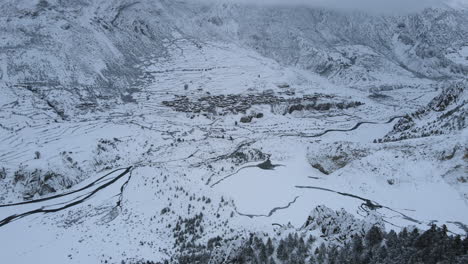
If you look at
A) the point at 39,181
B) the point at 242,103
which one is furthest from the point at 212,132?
the point at 39,181

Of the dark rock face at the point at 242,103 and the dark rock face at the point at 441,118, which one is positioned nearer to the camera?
the dark rock face at the point at 441,118

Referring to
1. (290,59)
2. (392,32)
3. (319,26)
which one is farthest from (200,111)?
(392,32)

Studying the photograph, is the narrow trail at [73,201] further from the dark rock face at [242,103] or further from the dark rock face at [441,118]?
the dark rock face at [242,103]

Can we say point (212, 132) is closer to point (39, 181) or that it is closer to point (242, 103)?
point (242, 103)

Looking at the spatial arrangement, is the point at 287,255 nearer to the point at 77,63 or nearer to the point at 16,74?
the point at 16,74

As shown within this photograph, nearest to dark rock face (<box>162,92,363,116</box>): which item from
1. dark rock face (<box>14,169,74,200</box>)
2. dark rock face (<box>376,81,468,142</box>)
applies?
dark rock face (<box>376,81,468,142</box>)

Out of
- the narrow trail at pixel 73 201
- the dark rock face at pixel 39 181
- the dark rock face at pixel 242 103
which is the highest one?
the narrow trail at pixel 73 201

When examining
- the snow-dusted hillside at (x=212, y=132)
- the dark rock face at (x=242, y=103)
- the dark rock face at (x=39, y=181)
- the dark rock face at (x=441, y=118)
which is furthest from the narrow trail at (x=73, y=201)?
the dark rock face at (x=242, y=103)

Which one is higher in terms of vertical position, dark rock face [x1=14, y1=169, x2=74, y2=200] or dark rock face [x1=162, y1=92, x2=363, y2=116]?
dark rock face [x1=14, y1=169, x2=74, y2=200]

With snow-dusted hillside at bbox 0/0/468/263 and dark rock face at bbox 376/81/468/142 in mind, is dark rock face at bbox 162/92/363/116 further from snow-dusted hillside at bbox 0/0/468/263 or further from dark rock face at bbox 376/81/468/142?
dark rock face at bbox 376/81/468/142
